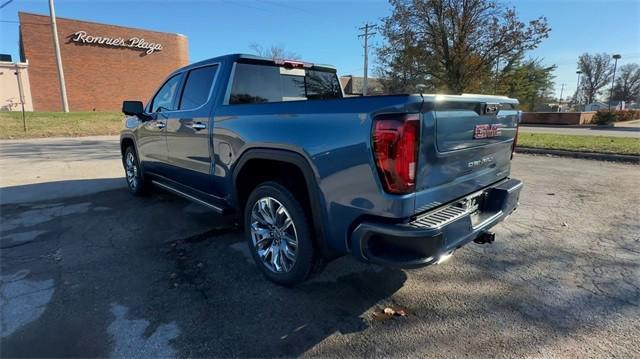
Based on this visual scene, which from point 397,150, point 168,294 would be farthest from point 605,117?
point 168,294

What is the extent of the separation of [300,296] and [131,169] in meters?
4.49

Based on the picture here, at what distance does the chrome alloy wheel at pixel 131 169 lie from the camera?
577 cm

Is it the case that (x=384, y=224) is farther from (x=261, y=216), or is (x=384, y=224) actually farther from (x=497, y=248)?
(x=497, y=248)

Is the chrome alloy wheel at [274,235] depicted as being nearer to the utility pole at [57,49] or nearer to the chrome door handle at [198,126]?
the chrome door handle at [198,126]

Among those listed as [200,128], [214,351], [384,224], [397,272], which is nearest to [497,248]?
[397,272]

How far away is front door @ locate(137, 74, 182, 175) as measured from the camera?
14.8ft

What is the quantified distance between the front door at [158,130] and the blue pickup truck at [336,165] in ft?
1.08

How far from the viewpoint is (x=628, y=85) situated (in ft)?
204

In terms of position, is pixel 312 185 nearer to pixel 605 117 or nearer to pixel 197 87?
pixel 197 87

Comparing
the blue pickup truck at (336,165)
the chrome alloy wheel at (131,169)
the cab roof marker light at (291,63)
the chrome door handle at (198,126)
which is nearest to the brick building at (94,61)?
the chrome alloy wheel at (131,169)

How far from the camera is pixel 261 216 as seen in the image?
10.2 feet

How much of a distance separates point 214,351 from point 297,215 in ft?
3.46

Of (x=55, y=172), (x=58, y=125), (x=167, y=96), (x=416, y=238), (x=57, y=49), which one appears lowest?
(x=55, y=172)

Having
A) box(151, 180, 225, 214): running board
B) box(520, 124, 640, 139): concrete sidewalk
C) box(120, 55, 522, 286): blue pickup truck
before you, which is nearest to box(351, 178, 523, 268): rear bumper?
box(120, 55, 522, 286): blue pickup truck
